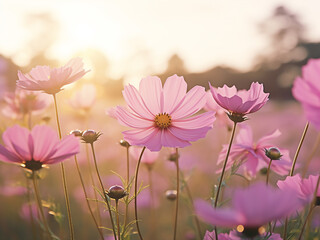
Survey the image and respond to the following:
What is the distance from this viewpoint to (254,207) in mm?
344

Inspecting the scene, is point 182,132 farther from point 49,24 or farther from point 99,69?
point 99,69

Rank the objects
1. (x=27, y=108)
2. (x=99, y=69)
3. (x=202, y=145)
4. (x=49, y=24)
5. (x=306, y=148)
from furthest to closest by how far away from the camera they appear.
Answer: (x=99, y=69) → (x=49, y=24) → (x=202, y=145) → (x=306, y=148) → (x=27, y=108)

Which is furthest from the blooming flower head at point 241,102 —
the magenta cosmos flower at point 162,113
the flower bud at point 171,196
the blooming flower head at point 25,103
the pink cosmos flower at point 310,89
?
the blooming flower head at point 25,103

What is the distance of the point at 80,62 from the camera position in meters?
0.73

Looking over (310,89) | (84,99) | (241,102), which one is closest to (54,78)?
(241,102)

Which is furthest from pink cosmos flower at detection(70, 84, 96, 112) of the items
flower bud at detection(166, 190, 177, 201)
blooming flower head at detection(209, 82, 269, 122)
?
blooming flower head at detection(209, 82, 269, 122)

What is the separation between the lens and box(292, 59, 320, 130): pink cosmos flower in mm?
395

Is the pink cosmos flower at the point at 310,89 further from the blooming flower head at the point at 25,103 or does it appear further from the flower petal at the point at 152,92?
the blooming flower head at the point at 25,103

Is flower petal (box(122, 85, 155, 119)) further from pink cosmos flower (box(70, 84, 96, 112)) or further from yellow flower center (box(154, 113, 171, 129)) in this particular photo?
pink cosmos flower (box(70, 84, 96, 112))

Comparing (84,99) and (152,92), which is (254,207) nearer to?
(152,92)

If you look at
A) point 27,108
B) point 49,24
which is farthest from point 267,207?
point 49,24

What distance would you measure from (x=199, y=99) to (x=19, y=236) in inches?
67.2

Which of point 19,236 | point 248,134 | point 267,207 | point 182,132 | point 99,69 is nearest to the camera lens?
point 267,207

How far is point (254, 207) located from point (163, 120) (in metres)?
0.37
